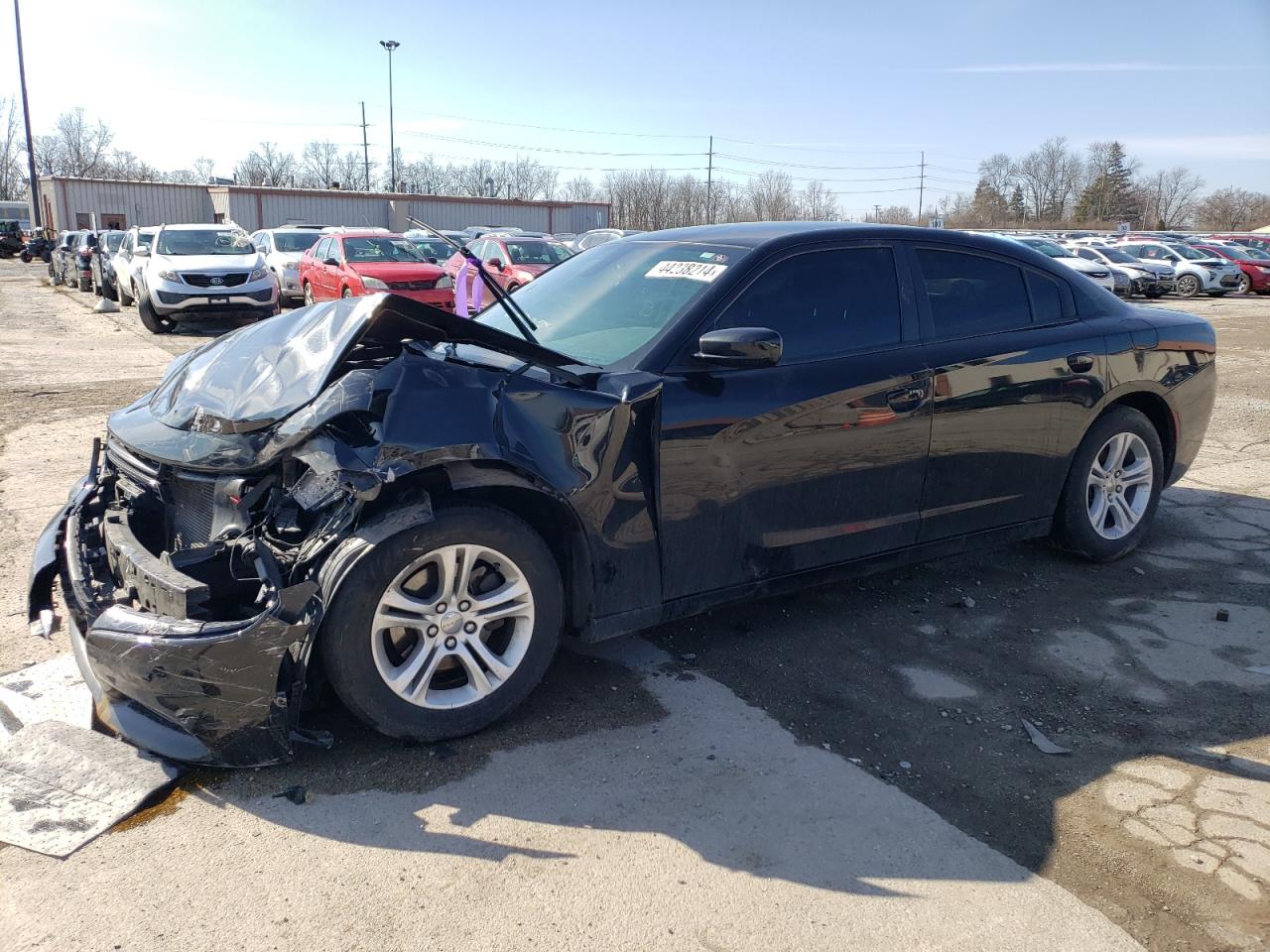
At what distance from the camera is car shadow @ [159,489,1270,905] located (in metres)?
2.85

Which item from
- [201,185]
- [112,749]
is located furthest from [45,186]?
[112,749]

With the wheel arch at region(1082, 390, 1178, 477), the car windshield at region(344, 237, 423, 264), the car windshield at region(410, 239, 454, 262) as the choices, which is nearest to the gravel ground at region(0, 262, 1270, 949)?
the wheel arch at region(1082, 390, 1178, 477)

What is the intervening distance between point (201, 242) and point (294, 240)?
14.7 feet

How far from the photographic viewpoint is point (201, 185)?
50969mm

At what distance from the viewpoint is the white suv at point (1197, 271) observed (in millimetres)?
29375

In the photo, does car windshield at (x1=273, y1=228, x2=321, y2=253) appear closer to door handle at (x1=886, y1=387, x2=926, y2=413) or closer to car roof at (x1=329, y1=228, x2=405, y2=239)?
Answer: car roof at (x1=329, y1=228, x2=405, y2=239)

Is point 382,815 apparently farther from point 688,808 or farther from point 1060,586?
point 1060,586

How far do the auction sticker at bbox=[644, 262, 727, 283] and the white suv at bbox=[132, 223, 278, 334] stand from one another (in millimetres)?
14008

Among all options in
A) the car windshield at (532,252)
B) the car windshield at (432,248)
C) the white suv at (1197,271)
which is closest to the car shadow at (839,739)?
the car windshield at (532,252)

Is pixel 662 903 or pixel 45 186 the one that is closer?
pixel 662 903

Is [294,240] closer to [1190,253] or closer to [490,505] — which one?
[490,505]

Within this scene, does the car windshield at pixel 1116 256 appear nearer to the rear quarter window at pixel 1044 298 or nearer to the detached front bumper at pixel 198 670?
the rear quarter window at pixel 1044 298

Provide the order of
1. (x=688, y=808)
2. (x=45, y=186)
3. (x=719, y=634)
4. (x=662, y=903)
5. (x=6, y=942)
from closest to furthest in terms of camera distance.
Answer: (x=6, y=942) < (x=662, y=903) < (x=688, y=808) < (x=719, y=634) < (x=45, y=186)

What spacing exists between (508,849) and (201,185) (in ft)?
182
